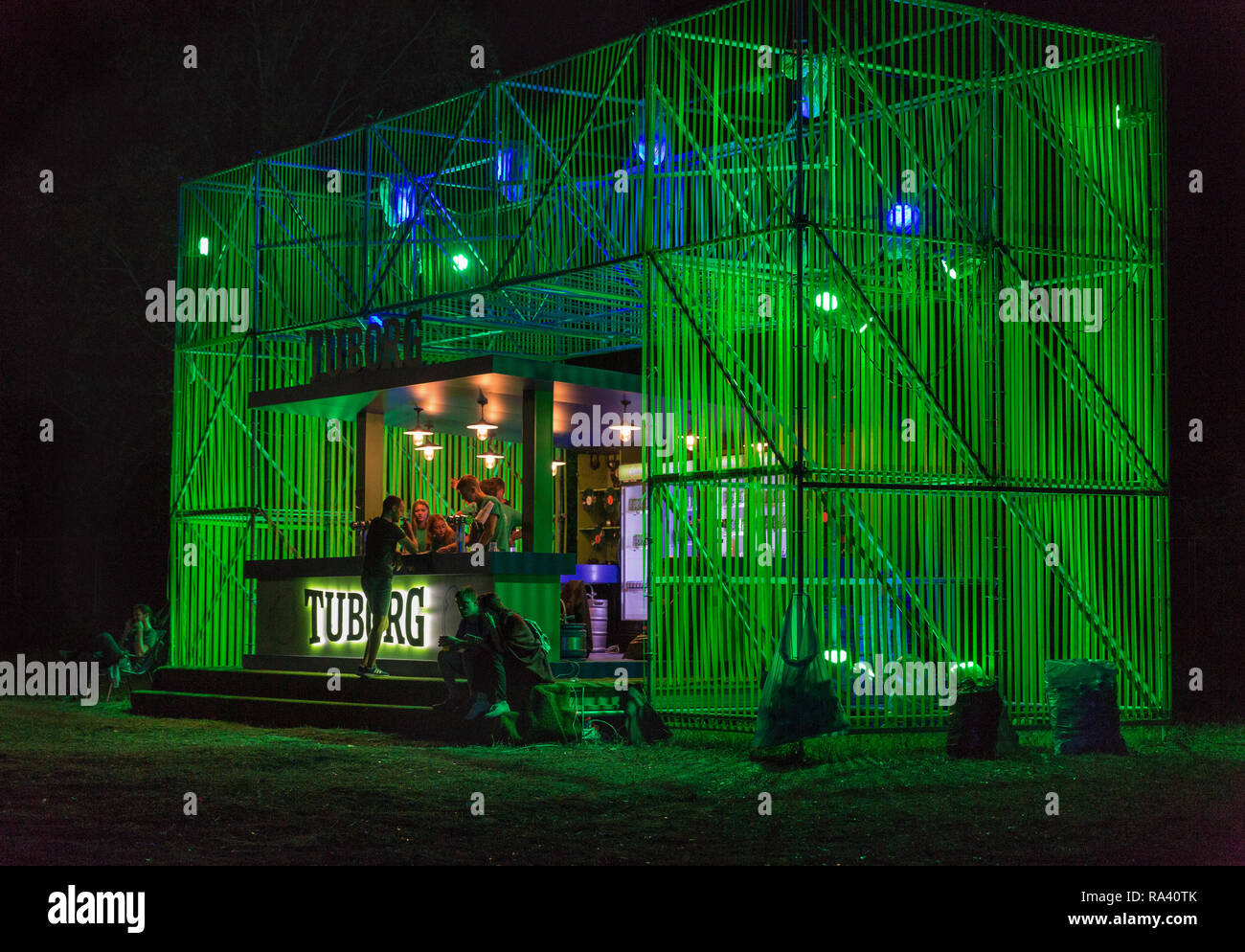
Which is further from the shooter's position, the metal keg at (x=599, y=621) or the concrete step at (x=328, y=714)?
the metal keg at (x=599, y=621)

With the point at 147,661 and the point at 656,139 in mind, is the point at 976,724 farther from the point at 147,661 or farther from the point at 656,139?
the point at 147,661

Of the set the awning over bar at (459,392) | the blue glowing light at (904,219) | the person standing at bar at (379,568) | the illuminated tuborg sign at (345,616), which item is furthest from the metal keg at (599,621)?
the blue glowing light at (904,219)

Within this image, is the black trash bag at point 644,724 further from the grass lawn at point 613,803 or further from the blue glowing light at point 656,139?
the blue glowing light at point 656,139

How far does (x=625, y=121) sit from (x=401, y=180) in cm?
363

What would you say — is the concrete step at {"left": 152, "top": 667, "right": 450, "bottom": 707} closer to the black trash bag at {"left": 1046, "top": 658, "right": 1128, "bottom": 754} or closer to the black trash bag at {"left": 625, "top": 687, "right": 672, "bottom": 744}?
the black trash bag at {"left": 625, "top": 687, "right": 672, "bottom": 744}

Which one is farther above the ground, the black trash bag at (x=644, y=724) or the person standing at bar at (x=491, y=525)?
the person standing at bar at (x=491, y=525)

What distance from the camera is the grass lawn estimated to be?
962cm

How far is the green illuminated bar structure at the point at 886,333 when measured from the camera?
1462 cm

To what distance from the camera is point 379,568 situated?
17.0 metres

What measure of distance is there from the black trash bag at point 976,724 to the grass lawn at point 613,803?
197 mm

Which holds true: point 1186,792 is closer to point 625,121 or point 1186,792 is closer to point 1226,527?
point 625,121

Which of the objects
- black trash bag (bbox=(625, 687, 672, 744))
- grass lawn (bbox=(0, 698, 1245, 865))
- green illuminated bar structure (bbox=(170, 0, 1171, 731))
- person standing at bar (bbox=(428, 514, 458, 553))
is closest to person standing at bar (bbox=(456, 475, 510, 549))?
person standing at bar (bbox=(428, 514, 458, 553))

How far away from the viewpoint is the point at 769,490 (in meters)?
14.5

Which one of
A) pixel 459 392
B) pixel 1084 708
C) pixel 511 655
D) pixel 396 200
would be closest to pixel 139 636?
pixel 459 392
